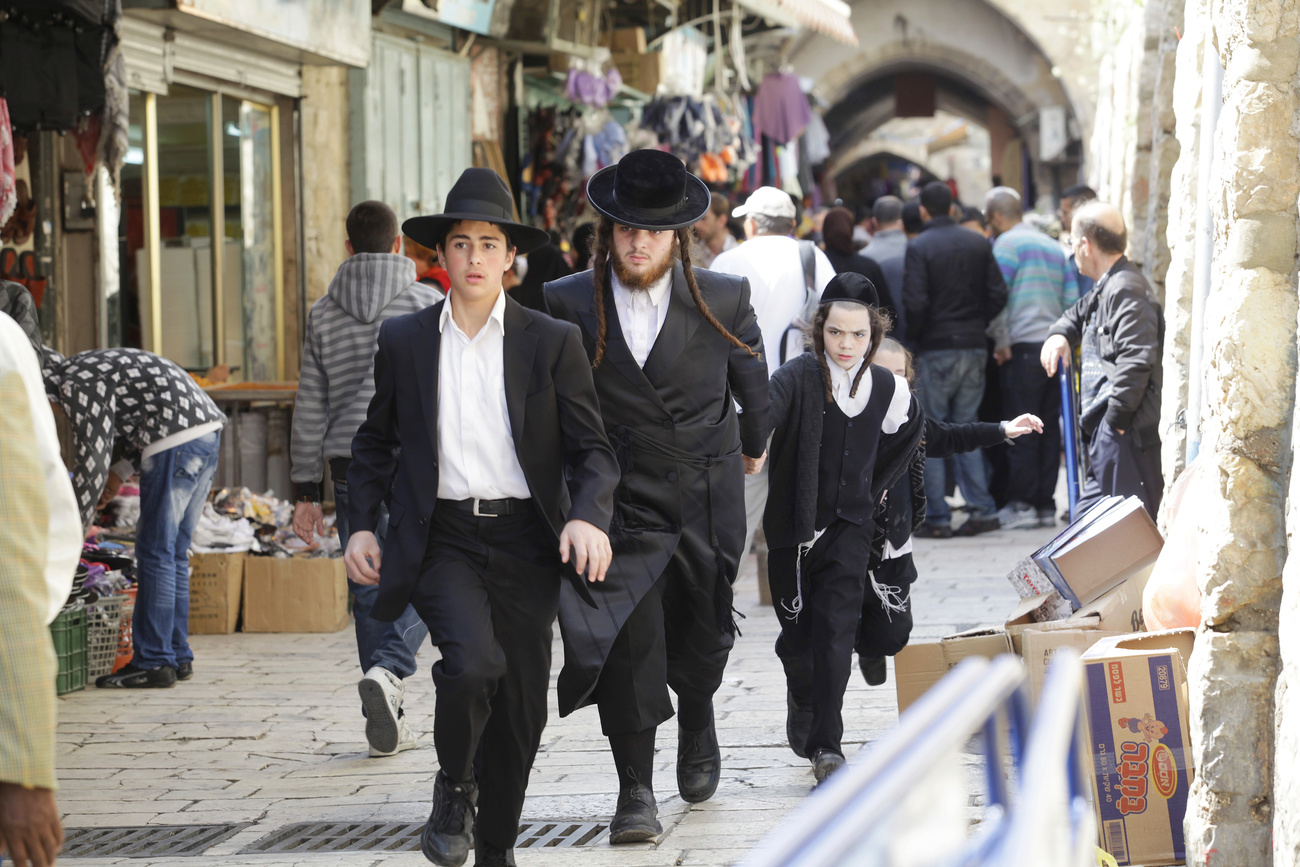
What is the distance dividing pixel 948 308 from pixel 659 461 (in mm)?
6492

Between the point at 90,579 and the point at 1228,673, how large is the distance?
5.34 m

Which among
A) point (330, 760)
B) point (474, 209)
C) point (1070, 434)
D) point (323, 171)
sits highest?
point (323, 171)

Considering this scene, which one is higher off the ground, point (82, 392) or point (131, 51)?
point (131, 51)

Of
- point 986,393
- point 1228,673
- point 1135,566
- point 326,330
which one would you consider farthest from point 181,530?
point 986,393

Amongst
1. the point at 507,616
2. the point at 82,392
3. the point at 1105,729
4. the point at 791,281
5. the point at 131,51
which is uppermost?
the point at 131,51

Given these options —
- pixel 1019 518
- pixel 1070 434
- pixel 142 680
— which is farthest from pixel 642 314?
pixel 1019 518

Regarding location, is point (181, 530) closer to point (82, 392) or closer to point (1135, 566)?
point (82, 392)

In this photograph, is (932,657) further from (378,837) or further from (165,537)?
(165,537)

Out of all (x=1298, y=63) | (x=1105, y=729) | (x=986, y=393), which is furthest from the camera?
(x=986, y=393)

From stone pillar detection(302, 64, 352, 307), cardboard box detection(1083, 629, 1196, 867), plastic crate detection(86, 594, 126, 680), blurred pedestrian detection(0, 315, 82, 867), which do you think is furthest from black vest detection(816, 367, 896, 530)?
stone pillar detection(302, 64, 352, 307)

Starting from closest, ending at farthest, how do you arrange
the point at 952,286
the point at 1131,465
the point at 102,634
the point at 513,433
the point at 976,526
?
1. the point at 513,433
2. the point at 1131,465
3. the point at 102,634
4. the point at 952,286
5. the point at 976,526

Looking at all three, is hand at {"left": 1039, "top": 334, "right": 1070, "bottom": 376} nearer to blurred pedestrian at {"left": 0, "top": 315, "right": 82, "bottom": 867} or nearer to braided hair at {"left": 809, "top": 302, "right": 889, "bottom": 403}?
braided hair at {"left": 809, "top": 302, "right": 889, "bottom": 403}

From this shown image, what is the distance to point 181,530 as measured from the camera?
6.97 metres

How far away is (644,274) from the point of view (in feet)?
15.3
